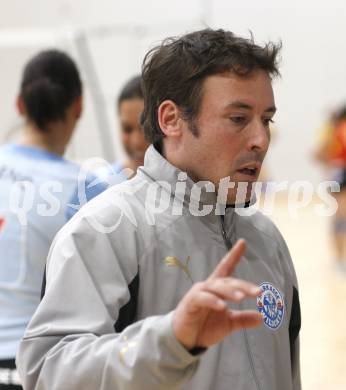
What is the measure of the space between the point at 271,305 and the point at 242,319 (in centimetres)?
37

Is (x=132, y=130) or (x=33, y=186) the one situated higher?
(x=132, y=130)

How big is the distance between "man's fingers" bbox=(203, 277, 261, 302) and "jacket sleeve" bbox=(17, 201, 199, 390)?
0.29 ft

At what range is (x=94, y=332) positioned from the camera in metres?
1.34

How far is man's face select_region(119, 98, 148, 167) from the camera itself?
108 inches

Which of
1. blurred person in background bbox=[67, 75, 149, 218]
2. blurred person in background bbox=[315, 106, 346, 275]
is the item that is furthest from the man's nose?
blurred person in background bbox=[315, 106, 346, 275]

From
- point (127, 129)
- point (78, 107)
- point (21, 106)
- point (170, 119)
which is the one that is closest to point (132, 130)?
point (127, 129)

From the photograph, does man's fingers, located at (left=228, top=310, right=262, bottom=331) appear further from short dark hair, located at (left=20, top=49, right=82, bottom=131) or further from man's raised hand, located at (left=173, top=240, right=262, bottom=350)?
short dark hair, located at (left=20, top=49, right=82, bottom=131)

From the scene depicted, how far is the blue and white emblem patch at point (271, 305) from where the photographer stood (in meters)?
1.57

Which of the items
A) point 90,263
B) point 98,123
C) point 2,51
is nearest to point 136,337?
point 90,263

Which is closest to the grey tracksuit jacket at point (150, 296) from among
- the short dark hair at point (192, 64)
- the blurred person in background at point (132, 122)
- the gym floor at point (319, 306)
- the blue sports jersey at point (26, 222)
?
the short dark hair at point (192, 64)

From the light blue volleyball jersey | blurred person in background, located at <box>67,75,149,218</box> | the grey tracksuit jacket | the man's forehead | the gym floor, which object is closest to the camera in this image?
the grey tracksuit jacket

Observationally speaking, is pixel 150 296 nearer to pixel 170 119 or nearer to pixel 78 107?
pixel 170 119

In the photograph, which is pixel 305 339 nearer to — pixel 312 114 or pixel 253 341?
pixel 253 341

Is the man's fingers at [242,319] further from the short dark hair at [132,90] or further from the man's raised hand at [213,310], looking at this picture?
the short dark hair at [132,90]
